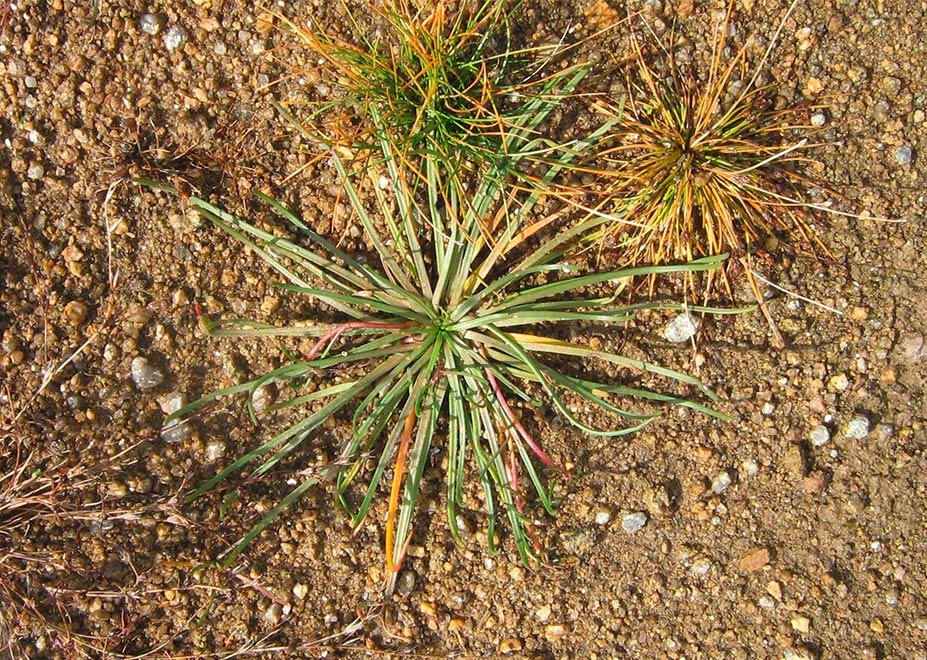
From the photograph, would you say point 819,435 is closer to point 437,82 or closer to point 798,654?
point 798,654

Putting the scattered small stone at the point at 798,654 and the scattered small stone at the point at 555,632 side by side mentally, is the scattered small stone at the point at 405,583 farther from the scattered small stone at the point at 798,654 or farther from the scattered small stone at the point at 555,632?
the scattered small stone at the point at 798,654

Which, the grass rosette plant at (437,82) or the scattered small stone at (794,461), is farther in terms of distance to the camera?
the scattered small stone at (794,461)

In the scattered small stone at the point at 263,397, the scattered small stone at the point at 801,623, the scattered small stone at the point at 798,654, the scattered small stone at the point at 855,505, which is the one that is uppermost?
the scattered small stone at the point at 263,397

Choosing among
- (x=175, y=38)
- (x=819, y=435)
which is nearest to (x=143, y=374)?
(x=175, y=38)

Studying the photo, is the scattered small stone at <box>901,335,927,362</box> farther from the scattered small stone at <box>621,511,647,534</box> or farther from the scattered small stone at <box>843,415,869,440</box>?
the scattered small stone at <box>621,511,647,534</box>

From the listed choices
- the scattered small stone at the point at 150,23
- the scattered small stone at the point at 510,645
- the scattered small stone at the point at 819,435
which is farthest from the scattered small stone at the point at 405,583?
the scattered small stone at the point at 150,23

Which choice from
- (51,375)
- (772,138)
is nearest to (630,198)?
(772,138)

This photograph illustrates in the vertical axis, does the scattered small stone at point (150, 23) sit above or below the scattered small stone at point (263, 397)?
above
